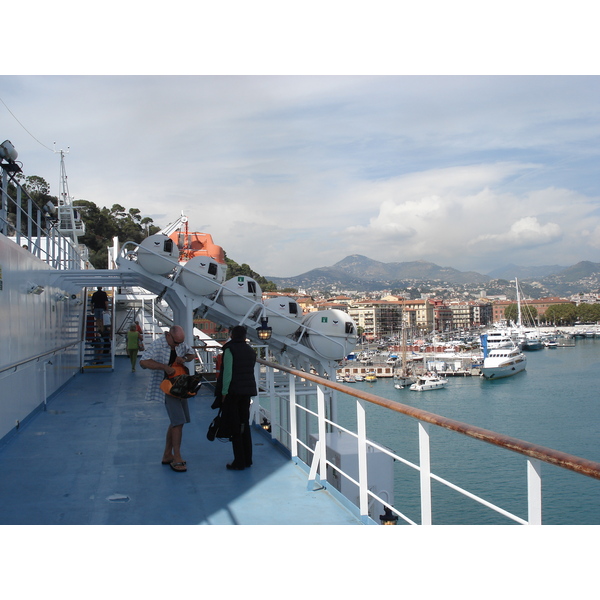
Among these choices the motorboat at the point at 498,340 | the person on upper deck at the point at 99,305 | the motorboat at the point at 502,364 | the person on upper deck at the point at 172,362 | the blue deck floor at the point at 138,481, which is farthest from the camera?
the motorboat at the point at 498,340

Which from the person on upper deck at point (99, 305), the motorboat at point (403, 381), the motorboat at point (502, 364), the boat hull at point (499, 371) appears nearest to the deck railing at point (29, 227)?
the person on upper deck at point (99, 305)

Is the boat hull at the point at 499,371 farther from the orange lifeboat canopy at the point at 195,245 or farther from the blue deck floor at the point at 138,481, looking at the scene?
the blue deck floor at the point at 138,481

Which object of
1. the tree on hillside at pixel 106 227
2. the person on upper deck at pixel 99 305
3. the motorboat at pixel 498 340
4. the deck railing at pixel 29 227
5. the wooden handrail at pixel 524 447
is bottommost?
the motorboat at pixel 498 340

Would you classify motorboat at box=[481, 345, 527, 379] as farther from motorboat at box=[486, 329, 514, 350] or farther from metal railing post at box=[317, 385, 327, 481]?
metal railing post at box=[317, 385, 327, 481]

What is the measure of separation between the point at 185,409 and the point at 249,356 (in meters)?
0.81

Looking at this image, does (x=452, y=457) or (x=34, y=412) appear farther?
(x=452, y=457)

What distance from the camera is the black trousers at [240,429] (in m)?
5.34

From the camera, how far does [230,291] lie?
14.1 metres

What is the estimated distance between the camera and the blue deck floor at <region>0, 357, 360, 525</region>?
4199 millimetres

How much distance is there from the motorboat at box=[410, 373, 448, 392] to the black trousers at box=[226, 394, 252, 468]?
2333 inches

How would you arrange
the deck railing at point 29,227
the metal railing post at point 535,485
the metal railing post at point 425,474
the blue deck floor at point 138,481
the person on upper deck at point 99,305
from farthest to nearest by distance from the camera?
the person on upper deck at point 99,305
the deck railing at point 29,227
the blue deck floor at point 138,481
the metal railing post at point 425,474
the metal railing post at point 535,485

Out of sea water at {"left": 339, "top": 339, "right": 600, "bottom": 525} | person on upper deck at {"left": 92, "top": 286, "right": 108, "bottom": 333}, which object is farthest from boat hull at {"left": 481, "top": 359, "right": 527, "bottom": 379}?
person on upper deck at {"left": 92, "top": 286, "right": 108, "bottom": 333}
